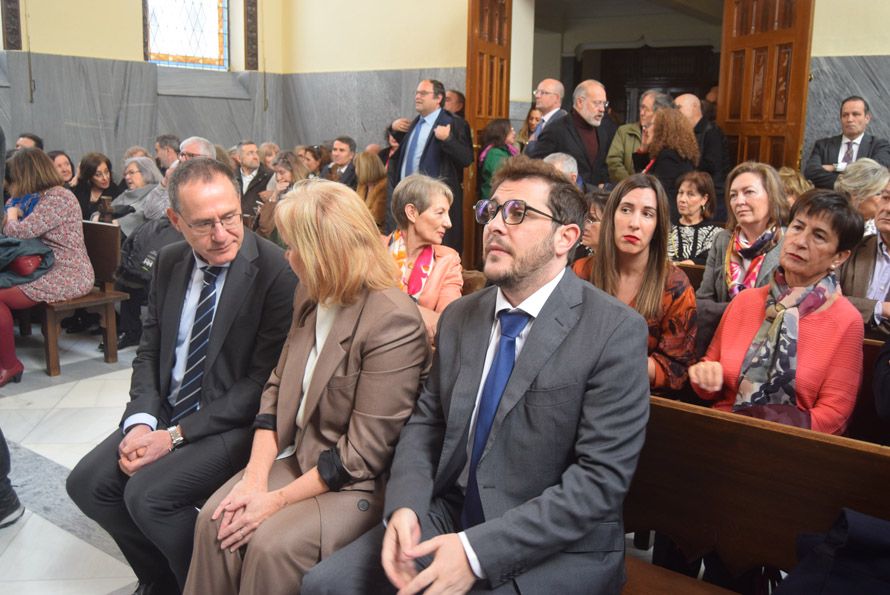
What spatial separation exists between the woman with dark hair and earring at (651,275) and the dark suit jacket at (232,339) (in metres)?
1.16

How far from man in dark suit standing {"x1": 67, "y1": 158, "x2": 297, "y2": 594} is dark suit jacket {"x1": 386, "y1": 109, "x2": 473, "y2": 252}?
13.7ft

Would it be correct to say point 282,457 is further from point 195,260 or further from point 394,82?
point 394,82

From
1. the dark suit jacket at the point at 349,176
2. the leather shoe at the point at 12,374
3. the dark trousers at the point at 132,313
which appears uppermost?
the dark suit jacket at the point at 349,176

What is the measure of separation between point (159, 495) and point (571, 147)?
14.5 feet

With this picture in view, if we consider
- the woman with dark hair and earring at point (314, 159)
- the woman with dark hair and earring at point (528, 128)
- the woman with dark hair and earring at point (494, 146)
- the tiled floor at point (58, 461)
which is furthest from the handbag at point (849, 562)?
the woman with dark hair and earring at point (314, 159)

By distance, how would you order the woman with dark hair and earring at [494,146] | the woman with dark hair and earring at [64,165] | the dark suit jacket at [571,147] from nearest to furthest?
Result: 1. the dark suit jacket at [571,147]
2. the woman with dark hair and earring at [64,165]
3. the woman with dark hair and earring at [494,146]

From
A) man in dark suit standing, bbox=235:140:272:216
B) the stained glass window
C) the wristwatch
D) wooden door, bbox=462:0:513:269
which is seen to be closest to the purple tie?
wooden door, bbox=462:0:513:269

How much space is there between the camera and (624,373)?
1.94m

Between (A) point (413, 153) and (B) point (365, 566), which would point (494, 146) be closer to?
(A) point (413, 153)

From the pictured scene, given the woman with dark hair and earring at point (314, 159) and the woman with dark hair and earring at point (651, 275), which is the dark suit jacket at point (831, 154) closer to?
the woman with dark hair and earring at point (651, 275)

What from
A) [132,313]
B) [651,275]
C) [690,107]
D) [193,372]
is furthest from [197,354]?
[690,107]

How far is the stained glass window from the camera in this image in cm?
1042

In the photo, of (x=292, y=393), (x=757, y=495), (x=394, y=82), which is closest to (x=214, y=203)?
(x=292, y=393)

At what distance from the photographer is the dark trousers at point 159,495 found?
2.52 meters
